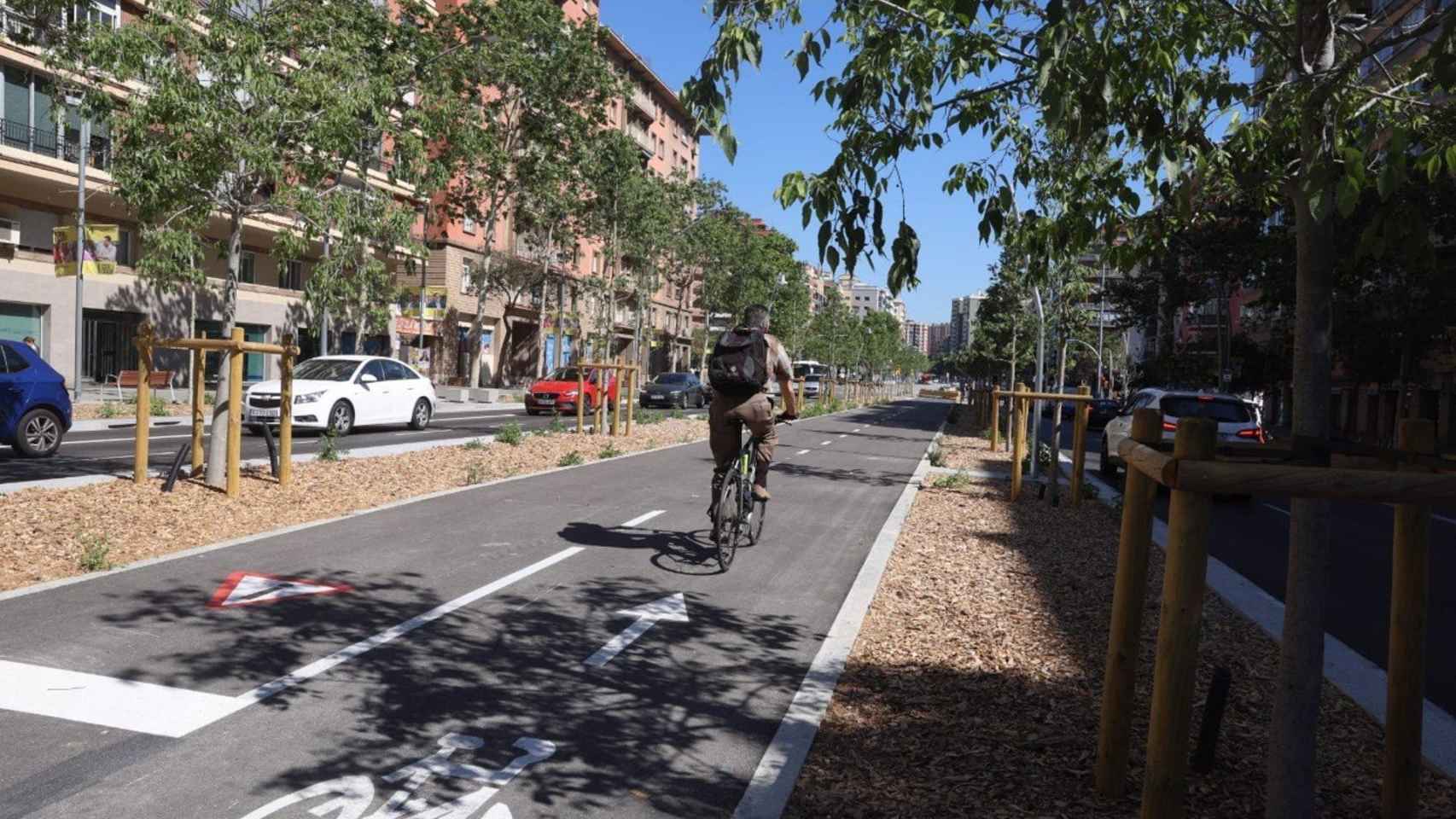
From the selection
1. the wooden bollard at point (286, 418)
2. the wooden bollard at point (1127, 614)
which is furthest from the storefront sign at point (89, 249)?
the wooden bollard at point (1127, 614)

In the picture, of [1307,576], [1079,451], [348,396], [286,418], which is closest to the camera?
[1307,576]

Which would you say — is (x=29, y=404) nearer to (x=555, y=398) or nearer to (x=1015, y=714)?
(x=1015, y=714)

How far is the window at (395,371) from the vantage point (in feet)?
68.0

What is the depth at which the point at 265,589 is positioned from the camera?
20.4 feet

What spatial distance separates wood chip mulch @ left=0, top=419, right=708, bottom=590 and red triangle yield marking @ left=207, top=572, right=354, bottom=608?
1012 millimetres

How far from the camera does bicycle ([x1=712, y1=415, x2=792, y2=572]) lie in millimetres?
7426

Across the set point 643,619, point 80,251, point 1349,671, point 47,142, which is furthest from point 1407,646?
point 47,142

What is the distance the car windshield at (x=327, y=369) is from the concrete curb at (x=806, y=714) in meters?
14.6

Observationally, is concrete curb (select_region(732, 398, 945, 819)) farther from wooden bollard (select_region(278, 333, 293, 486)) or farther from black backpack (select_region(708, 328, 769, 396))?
wooden bollard (select_region(278, 333, 293, 486))

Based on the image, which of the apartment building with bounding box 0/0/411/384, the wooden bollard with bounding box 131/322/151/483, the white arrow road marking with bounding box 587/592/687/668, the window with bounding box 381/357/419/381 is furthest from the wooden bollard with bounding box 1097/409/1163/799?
the apartment building with bounding box 0/0/411/384

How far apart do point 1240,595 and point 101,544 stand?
8.08 m

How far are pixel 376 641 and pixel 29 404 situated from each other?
9.99 metres

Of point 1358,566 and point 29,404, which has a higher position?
point 29,404

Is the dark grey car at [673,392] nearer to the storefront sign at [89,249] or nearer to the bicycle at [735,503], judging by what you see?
the storefront sign at [89,249]
